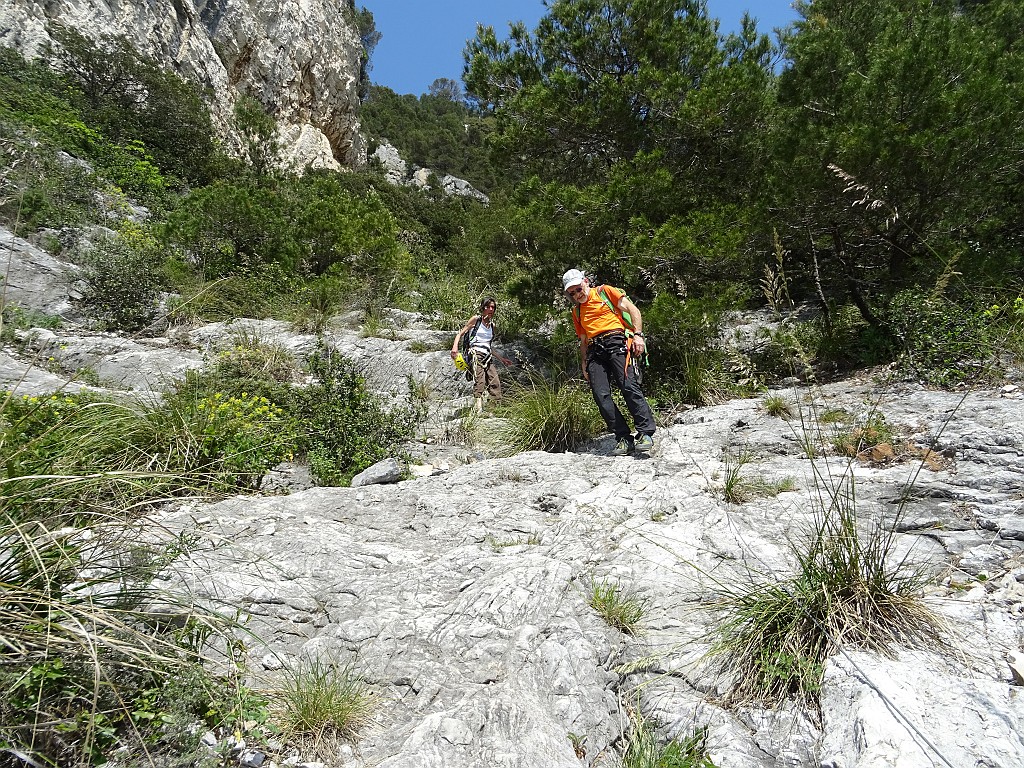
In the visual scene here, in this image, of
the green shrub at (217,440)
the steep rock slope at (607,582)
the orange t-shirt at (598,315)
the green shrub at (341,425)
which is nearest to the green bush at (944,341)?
the steep rock slope at (607,582)

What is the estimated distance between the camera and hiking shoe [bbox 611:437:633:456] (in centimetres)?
523

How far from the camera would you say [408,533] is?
378 centimetres

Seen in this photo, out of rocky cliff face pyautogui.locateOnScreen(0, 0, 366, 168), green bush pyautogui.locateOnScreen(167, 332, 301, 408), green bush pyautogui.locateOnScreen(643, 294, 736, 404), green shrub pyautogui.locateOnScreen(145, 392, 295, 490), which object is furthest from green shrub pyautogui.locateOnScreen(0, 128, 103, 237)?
green bush pyautogui.locateOnScreen(643, 294, 736, 404)

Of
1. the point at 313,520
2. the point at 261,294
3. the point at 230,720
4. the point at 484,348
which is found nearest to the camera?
the point at 230,720

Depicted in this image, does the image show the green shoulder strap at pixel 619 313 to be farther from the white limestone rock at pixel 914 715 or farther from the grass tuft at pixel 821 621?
the white limestone rock at pixel 914 715

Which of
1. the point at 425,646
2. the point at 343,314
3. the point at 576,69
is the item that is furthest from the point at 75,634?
the point at 343,314

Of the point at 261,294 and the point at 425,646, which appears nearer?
the point at 425,646

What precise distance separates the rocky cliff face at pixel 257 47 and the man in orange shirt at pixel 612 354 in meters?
20.9

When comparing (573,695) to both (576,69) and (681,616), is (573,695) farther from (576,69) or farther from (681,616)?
(576,69)

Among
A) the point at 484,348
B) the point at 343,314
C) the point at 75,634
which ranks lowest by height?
the point at 75,634

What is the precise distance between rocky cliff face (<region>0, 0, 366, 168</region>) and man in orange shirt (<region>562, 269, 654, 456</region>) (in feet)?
68.7

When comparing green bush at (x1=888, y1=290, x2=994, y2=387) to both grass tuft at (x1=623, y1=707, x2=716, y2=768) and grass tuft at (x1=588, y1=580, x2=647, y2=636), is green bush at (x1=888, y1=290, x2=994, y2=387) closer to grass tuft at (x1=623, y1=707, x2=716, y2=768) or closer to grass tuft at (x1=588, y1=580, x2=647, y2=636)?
grass tuft at (x1=588, y1=580, x2=647, y2=636)

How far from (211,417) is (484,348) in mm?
3954

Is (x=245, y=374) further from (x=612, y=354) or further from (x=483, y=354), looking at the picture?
(x=612, y=354)
